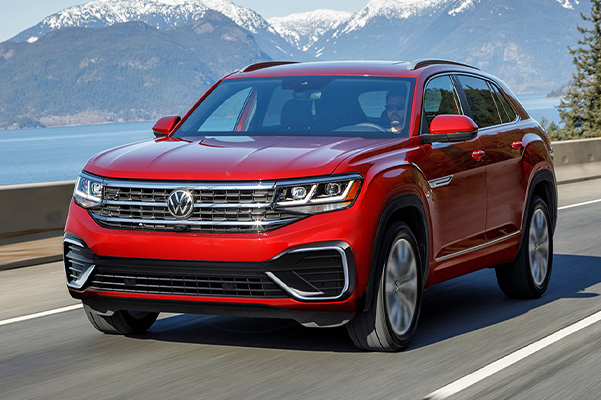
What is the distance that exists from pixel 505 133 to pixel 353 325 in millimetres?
2495

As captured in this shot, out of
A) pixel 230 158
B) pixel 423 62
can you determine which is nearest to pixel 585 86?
pixel 423 62

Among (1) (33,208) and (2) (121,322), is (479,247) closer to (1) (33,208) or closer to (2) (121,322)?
(2) (121,322)

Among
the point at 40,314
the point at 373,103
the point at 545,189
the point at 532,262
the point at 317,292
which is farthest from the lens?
the point at 545,189

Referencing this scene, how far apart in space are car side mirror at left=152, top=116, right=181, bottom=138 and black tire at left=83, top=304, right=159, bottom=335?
48.9 inches

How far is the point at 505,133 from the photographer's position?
284 inches

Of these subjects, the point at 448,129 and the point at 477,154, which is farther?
the point at 477,154

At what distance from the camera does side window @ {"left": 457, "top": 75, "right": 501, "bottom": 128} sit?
702 cm

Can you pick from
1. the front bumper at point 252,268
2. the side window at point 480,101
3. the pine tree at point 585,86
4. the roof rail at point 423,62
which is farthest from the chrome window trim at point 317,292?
the pine tree at point 585,86

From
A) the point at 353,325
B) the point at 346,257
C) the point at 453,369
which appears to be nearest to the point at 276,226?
the point at 346,257

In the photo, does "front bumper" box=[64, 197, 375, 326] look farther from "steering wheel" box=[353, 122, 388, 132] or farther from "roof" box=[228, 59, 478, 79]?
"roof" box=[228, 59, 478, 79]

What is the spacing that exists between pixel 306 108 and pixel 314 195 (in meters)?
1.51

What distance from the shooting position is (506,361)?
17.9 ft

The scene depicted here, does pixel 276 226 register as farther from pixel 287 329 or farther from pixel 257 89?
pixel 257 89

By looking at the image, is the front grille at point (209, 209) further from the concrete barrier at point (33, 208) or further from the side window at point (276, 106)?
the concrete barrier at point (33, 208)
